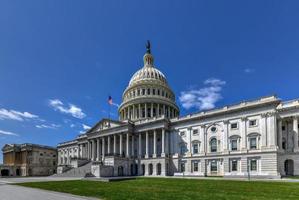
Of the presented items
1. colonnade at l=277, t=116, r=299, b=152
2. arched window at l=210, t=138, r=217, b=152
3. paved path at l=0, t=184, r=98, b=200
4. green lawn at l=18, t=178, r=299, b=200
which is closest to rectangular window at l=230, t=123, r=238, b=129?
arched window at l=210, t=138, r=217, b=152

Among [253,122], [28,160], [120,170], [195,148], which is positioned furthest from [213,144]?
[28,160]

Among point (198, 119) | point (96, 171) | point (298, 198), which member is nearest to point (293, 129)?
point (198, 119)

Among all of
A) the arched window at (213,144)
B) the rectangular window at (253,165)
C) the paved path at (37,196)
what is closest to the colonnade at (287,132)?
the rectangular window at (253,165)

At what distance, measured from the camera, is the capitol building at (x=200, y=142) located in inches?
2015

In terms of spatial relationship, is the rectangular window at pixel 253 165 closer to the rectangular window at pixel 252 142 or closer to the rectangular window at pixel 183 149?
the rectangular window at pixel 252 142

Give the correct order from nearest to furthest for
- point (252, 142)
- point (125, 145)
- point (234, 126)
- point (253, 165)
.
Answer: point (253, 165) < point (252, 142) < point (234, 126) < point (125, 145)

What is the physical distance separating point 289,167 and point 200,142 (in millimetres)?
21366

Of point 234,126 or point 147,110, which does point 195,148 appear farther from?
point 147,110

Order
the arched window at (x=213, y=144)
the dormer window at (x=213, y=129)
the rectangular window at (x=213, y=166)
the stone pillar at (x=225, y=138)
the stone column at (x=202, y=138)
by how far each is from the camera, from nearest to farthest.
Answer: the stone pillar at (x=225, y=138) → the rectangular window at (x=213, y=166) → the arched window at (x=213, y=144) → the dormer window at (x=213, y=129) → the stone column at (x=202, y=138)

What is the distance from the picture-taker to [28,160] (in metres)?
108

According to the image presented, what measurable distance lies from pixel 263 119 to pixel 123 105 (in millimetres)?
62832

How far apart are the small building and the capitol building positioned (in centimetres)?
3147

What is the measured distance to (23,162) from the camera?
108625mm

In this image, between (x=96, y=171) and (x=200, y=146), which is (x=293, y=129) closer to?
(x=200, y=146)
